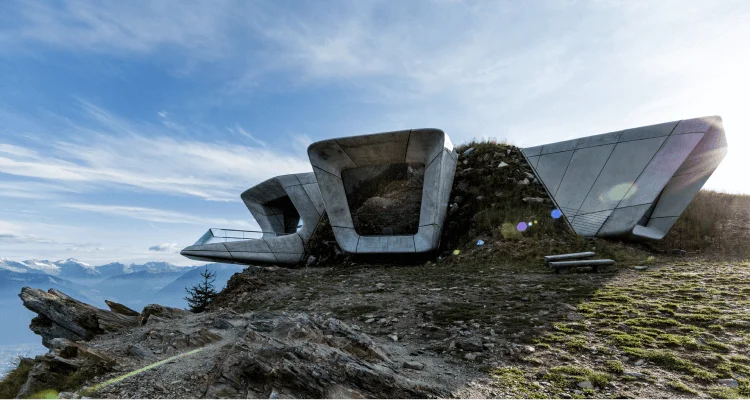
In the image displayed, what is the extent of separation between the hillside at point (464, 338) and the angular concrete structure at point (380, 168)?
12.8 feet

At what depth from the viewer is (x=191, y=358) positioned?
4.71m

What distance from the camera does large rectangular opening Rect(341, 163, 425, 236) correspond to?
742 inches

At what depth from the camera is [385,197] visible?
19469 mm

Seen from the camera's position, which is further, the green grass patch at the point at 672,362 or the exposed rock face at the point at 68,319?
the exposed rock face at the point at 68,319

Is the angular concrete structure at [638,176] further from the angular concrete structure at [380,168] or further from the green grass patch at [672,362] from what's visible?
the green grass patch at [672,362]

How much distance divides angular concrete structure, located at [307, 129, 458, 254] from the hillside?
391 centimetres

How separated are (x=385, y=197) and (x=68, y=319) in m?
13.9

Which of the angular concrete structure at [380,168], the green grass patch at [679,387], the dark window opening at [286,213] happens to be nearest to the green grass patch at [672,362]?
the green grass patch at [679,387]

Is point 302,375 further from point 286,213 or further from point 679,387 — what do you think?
point 286,213

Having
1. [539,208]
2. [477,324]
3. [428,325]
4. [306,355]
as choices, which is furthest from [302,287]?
[539,208]

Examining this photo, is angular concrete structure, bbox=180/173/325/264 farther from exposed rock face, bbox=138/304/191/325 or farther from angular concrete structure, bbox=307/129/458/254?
exposed rock face, bbox=138/304/191/325

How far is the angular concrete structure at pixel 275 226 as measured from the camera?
19828 mm

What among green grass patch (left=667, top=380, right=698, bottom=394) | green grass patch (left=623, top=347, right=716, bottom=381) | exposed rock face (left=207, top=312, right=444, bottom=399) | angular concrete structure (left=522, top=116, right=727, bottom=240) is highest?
angular concrete structure (left=522, top=116, right=727, bottom=240)

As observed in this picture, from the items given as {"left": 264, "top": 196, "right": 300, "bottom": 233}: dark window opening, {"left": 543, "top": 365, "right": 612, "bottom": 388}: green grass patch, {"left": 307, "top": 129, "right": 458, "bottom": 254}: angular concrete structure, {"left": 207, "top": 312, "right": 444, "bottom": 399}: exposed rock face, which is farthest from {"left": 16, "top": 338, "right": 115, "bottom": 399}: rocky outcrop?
{"left": 264, "top": 196, "right": 300, "bottom": 233}: dark window opening
